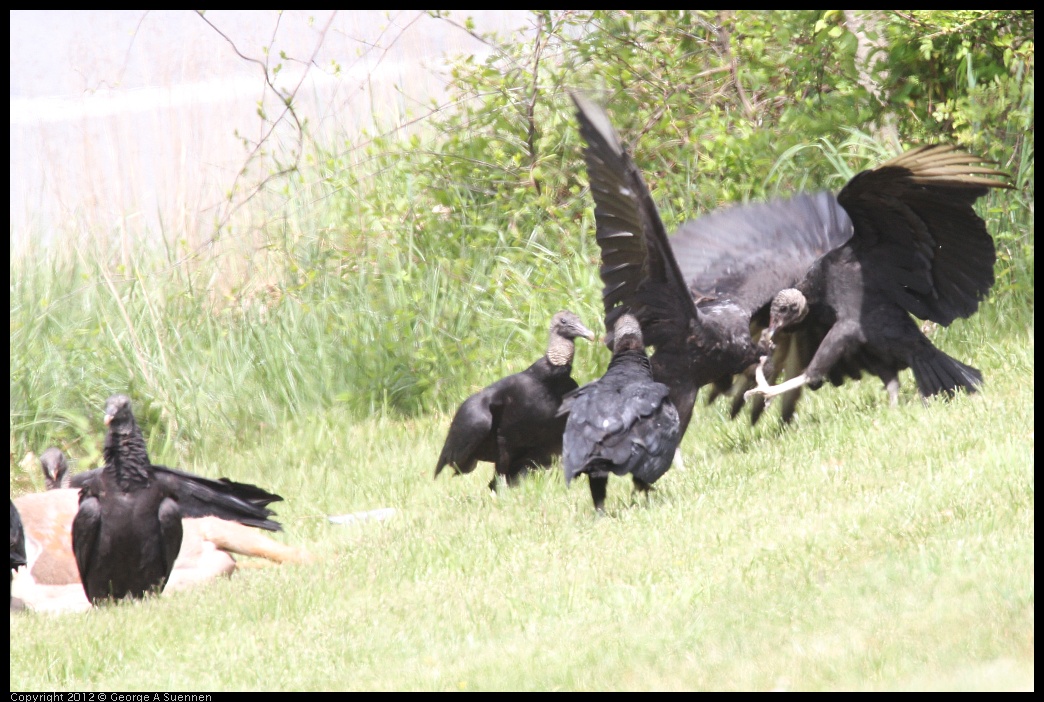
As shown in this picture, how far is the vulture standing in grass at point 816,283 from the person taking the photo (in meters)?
5.84

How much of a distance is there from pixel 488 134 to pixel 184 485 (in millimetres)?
4802

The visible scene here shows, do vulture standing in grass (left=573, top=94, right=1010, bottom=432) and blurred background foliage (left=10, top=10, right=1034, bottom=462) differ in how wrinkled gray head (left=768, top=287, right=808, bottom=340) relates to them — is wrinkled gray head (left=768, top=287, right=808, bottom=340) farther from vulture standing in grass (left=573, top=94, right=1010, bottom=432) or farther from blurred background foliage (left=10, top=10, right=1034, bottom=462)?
blurred background foliage (left=10, top=10, right=1034, bottom=462)

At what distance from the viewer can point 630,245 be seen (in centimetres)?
585

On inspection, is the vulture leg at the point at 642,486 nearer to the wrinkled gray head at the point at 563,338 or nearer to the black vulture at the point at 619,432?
the black vulture at the point at 619,432

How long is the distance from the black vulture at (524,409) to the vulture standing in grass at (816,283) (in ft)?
1.15

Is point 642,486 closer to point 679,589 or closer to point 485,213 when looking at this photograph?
point 679,589

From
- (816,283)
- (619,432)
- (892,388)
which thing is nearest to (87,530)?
(619,432)

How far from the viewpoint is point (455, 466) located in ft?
21.5

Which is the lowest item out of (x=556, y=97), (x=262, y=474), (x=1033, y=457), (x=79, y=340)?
(x=262, y=474)

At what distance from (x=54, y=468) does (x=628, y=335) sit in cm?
396

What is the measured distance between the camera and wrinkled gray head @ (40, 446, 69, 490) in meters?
7.64

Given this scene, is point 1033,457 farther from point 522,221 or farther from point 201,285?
point 201,285

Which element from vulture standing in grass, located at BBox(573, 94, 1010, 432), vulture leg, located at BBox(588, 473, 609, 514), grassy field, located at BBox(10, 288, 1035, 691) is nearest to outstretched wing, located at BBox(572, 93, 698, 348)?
vulture standing in grass, located at BBox(573, 94, 1010, 432)

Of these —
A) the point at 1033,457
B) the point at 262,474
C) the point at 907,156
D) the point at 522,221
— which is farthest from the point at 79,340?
the point at 1033,457
